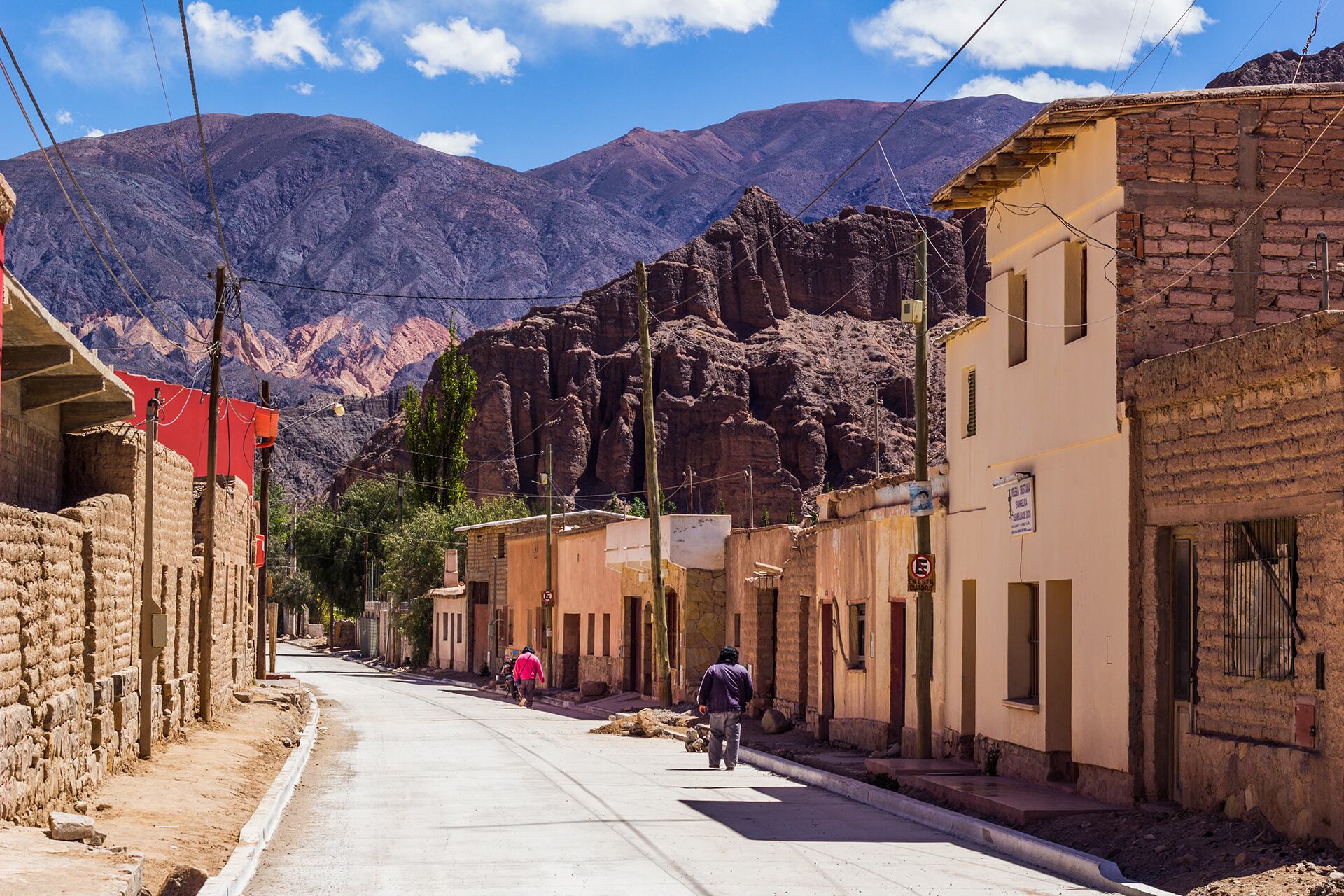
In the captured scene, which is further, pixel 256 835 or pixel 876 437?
pixel 876 437

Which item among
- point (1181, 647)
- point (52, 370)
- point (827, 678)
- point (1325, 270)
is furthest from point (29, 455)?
point (827, 678)

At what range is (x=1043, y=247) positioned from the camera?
791 inches

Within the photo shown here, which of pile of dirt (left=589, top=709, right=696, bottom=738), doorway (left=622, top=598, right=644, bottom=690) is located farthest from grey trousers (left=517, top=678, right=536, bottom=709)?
pile of dirt (left=589, top=709, right=696, bottom=738)

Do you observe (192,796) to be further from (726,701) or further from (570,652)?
(570,652)

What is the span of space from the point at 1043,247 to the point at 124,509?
41.3ft

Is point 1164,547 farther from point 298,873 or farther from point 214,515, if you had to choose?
point 214,515

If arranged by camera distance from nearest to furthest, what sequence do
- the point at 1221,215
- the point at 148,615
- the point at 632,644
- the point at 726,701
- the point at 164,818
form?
the point at 164,818, the point at 1221,215, the point at 148,615, the point at 726,701, the point at 632,644

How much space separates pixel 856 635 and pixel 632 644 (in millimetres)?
20011

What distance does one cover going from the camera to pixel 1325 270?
51.4 feet

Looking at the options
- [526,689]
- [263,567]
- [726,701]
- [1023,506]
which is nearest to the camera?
[1023,506]

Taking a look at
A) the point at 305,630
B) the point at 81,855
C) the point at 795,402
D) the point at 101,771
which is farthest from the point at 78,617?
the point at 305,630

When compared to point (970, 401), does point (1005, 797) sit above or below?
below

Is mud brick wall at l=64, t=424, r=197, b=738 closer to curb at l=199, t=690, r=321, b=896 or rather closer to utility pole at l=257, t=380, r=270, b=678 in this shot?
curb at l=199, t=690, r=321, b=896

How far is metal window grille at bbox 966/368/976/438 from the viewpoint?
2341cm
